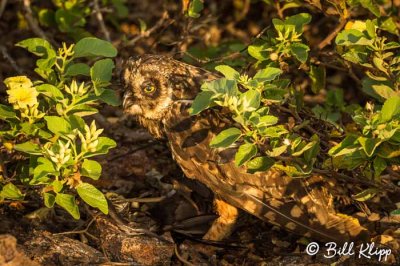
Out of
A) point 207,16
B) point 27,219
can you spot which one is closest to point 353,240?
point 27,219

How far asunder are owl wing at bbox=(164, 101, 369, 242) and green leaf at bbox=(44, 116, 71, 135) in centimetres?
88

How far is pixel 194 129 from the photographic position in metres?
5.16

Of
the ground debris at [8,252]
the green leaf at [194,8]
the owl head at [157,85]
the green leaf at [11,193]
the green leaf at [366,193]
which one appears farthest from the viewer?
the green leaf at [194,8]

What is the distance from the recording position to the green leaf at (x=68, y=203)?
453 cm

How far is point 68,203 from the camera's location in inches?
179

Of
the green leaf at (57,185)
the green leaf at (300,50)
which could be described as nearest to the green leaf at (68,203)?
the green leaf at (57,185)

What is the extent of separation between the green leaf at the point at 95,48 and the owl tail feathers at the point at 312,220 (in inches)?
44.6

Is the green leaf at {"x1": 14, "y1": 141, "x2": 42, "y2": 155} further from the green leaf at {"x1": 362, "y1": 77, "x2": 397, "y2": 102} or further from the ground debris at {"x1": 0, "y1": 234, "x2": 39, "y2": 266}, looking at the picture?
the green leaf at {"x1": 362, "y1": 77, "x2": 397, "y2": 102}

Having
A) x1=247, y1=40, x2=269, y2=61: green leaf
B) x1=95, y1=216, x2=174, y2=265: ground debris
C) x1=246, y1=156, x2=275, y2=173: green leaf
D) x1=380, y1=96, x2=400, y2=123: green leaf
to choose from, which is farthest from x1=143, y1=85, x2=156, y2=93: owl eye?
x1=380, y1=96, x2=400, y2=123: green leaf

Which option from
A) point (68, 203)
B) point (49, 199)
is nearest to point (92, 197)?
point (68, 203)

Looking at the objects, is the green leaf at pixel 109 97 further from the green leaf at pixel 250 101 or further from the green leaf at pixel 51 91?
the green leaf at pixel 250 101

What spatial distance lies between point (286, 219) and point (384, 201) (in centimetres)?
69

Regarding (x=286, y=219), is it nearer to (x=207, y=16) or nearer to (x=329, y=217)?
(x=329, y=217)

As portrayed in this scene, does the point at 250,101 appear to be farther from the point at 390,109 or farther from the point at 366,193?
the point at 366,193
